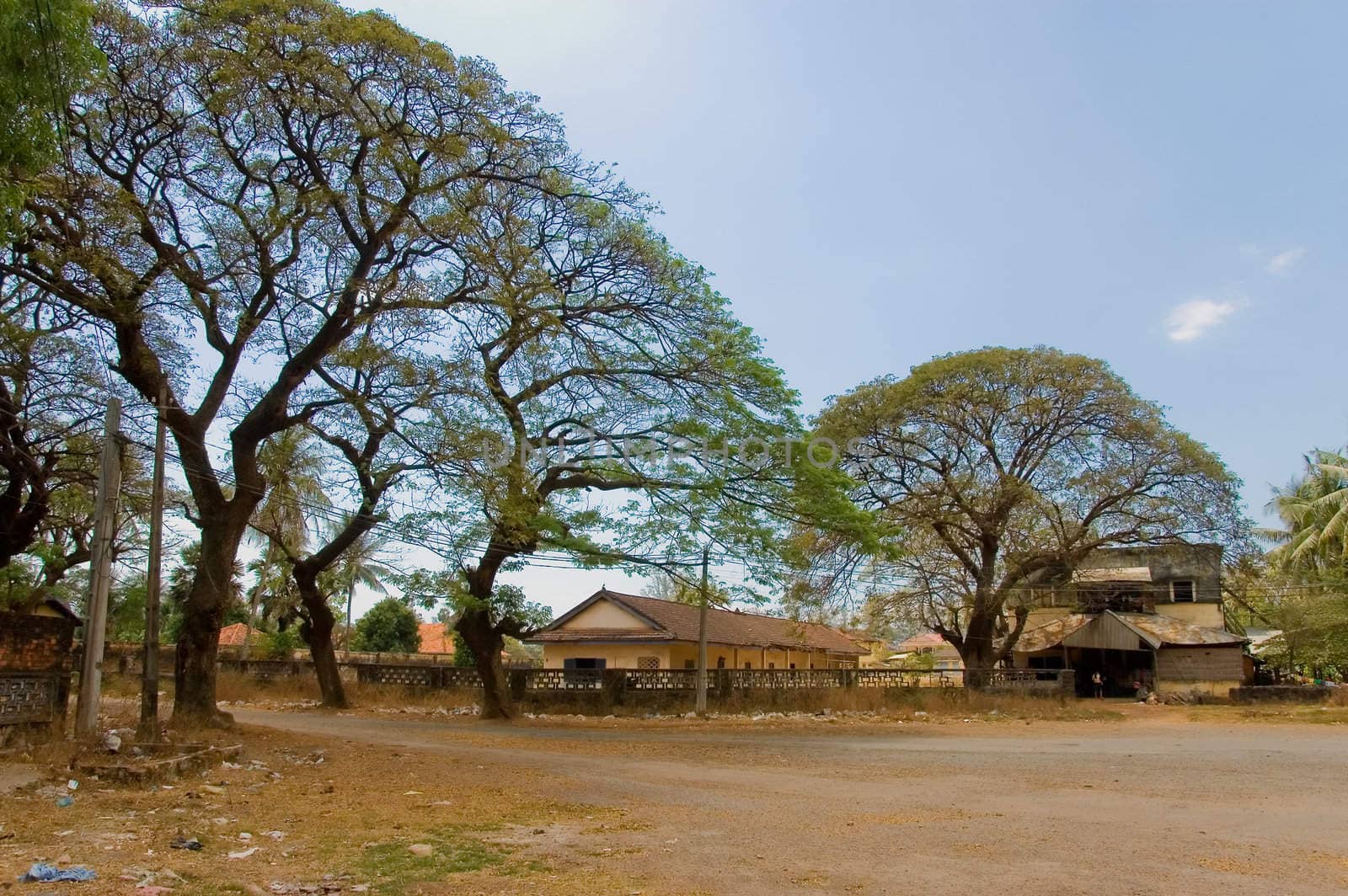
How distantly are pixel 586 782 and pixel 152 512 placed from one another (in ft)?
22.8

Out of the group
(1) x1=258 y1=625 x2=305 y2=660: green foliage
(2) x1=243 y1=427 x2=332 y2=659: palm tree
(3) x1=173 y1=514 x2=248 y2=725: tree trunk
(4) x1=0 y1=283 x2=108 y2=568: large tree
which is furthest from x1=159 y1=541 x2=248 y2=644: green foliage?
(3) x1=173 y1=514 x2=248 y2=725: tree trunk

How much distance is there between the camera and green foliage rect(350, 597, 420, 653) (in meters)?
53.2

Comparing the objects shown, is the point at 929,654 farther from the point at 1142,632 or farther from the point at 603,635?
the point at 603,635

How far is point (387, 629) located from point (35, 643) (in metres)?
41.9

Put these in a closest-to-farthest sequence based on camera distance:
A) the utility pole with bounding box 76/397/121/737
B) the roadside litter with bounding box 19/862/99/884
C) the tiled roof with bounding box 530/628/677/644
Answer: the roadside litter with bounding box 19/862/99/884
the utility pole with bounding box 76/397/121/737
the tiled roof with bounding box 530/628/677/644

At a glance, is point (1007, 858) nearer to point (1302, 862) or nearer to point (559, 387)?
point (1302, 862)

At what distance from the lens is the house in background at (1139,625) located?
3206cm

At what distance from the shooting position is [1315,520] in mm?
35375

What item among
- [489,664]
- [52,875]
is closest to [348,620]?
[489,664]

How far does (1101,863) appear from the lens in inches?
271

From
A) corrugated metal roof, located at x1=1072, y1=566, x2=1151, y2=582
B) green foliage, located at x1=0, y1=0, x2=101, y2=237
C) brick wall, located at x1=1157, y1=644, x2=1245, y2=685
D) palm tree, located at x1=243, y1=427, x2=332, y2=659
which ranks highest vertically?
green foliage, located at x1=0, y1=0, x2=101, y2=237

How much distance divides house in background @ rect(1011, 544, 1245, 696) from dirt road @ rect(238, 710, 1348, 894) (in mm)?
13933

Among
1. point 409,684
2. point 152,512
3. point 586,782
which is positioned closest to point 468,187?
point 152,512

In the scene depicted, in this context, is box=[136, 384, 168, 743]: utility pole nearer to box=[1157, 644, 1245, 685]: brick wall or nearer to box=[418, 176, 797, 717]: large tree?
box=[418, 176, 797, 717]: large tree
